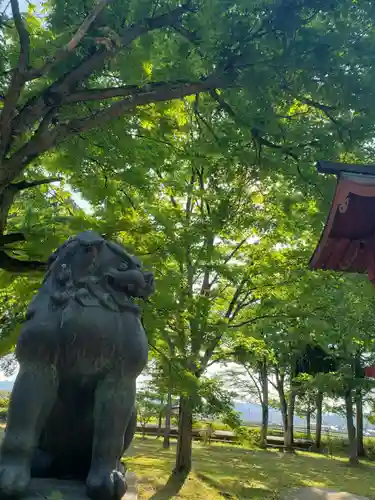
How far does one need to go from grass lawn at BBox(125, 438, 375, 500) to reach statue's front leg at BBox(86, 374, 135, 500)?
353 inches

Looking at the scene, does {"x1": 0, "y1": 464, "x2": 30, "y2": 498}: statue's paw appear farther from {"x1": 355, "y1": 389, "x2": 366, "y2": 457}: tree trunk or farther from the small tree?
{"x1": 355, "y1": 389, "x2": 366, "y2": 457}: tree trunk

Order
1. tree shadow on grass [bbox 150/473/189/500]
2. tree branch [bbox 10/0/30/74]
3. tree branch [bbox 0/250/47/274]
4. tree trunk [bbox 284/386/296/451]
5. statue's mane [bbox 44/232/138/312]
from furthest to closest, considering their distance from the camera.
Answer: tree trunk [bbox 284/386/296/451]
tree shadow on grass [bbox 150/473/189/500]
tree branch [bbox 0/250/47/274]
tree branch [bbox 10/0/30/74]
statue's mane [bbox 44/232/138/312]

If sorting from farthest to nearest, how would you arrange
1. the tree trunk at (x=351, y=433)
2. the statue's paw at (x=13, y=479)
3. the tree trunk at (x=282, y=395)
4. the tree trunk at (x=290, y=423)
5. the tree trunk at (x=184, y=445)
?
1. the tree trunk at (x=282, y=395)
2. the tree trunk at (x=290, y=423)
3. the tree trunk at (x=351, y=433)
4. the tree trunk at (x=184, y=445)
5. the statue's paw at (x=13, y=479)

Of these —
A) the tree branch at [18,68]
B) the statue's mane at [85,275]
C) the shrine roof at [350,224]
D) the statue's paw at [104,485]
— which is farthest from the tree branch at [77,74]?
the statue's paw at [104,485]

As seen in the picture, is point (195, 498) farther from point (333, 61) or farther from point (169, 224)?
point (333, 61)

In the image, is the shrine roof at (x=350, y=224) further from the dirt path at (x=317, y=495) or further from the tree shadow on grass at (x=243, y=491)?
the tree shadow on grass at (x=243, y=491)

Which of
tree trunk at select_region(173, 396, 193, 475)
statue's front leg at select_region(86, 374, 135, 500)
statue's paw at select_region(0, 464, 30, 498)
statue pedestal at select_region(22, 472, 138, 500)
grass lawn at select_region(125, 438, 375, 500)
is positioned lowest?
grass lawn at select_region(125, 438, 375, 500)

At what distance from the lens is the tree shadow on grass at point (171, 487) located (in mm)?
10461

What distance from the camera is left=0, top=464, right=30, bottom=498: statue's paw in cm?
211

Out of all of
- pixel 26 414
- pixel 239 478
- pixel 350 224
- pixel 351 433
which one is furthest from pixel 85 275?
pixel 351 433

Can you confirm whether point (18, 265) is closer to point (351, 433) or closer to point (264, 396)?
point (351, 433)

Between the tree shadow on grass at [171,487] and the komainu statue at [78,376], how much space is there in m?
8.99

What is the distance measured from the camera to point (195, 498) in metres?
10.6

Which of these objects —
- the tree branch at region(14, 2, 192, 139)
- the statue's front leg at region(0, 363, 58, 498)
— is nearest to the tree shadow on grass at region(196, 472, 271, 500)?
the tree branch at region(14, 2, 192, 139)
